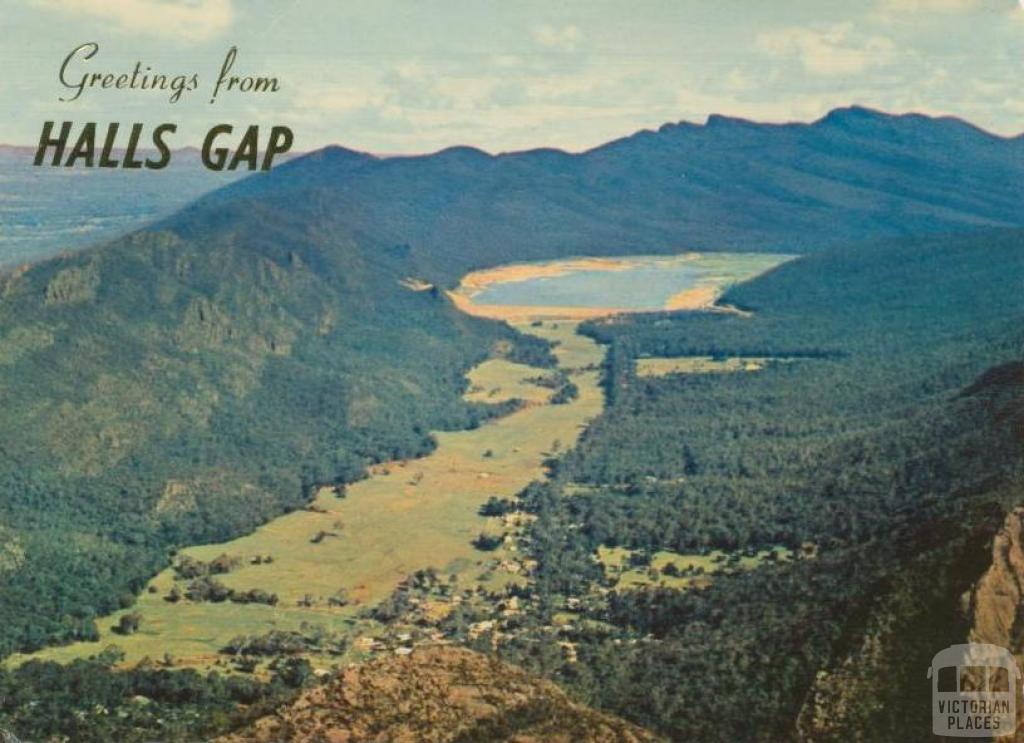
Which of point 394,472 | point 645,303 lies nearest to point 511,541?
point 394,472

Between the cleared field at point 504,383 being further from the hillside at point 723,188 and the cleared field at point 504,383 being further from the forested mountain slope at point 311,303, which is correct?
the hillside at point 723,188

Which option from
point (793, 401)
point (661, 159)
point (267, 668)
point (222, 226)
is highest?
point (661, 159)

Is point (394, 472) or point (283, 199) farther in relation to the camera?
point (283, 199)

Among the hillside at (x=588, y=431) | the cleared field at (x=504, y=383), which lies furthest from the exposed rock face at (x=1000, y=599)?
the cleared field at (x=504, y=383)

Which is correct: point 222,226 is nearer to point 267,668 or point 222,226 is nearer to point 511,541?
point 511,541

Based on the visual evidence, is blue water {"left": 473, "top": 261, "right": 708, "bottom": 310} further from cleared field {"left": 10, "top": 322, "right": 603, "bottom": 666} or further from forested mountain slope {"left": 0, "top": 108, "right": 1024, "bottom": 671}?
cleared field {"left": 10, "top": 322, "right": 603, "bottom": 666}

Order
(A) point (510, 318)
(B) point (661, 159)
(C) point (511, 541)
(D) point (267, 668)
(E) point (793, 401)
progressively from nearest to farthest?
(D) point (267, 668)
(C) point (511, 541)
(E) point (793, 401)
(A) point (510, 318)
(B) point (661, 159)
